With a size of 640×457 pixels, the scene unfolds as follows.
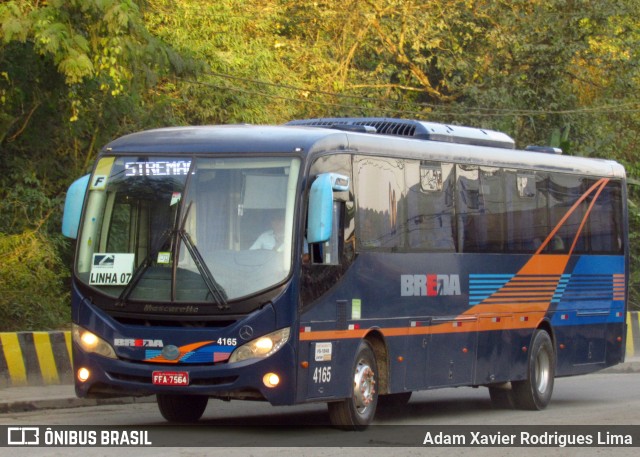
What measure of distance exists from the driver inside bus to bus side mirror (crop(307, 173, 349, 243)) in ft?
0.85

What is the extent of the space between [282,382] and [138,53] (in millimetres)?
7262

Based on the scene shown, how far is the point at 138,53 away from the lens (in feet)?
56.8

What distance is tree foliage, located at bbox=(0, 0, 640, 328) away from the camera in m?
22.3

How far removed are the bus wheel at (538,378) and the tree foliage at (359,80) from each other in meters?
7.74

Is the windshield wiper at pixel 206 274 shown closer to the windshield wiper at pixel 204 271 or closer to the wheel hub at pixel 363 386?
the windshield wiper at pixel 204 271

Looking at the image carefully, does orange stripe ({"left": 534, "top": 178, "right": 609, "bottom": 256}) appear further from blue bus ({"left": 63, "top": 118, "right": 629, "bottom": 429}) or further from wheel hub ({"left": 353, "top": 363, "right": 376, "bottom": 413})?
wheel hub ({"left": 353, "top": 363, "right": 376, "bottom": 413})

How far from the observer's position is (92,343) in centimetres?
1193

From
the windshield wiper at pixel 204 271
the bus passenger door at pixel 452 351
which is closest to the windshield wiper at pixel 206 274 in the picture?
the windshield wiper at pixel 204 271

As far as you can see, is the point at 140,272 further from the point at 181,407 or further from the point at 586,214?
the point at 586,214

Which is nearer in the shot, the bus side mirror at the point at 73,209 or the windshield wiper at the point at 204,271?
the windshield wiper at the point at 204,271

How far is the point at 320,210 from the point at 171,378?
6.70 feet

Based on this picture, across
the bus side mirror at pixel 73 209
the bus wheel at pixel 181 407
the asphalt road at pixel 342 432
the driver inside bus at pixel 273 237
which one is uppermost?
the bus side mirror at pixel 73 209

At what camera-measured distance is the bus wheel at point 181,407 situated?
13336 millimetres
